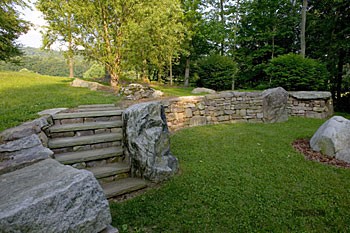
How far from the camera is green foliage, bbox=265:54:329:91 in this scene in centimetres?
687

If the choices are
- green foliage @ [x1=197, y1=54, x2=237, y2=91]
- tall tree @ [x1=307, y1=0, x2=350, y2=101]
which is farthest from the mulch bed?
tall tree @ [x1=307, y1=0, x2=350, y2=101]

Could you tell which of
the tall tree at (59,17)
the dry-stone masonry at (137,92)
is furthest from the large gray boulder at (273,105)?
the tall tree at (59,17)

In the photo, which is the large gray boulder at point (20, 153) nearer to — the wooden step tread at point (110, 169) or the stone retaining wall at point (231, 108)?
the wooden step tread at point (110, 169)

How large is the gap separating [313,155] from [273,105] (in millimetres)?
2742

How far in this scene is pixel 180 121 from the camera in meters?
5.15

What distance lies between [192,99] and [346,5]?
9.34m

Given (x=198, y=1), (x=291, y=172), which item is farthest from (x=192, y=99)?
(x=198, y=1)

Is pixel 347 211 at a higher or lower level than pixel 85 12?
lower

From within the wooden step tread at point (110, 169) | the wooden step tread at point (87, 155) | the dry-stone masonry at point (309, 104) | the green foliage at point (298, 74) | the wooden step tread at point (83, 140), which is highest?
the green foliage at point (298, 74)

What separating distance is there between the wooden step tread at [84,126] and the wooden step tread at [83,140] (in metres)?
0.14

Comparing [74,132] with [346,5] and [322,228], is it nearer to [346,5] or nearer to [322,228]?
[322,228]

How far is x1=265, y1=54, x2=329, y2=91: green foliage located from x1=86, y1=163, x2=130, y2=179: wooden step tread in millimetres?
6879

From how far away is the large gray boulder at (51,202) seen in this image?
3.58 feet

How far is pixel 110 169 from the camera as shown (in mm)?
2525
